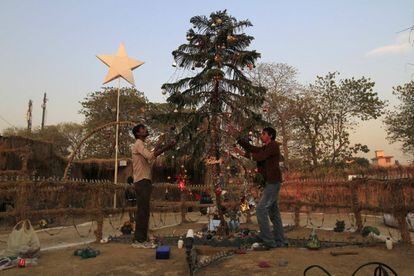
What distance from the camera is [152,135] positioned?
2750 centimetres

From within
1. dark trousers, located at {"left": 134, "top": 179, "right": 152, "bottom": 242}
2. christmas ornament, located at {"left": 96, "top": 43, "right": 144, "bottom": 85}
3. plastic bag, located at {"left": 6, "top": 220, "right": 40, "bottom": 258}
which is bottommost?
plastic bag, located at {"left": 6, "top": 220, "right": 40, "bottom": 258}

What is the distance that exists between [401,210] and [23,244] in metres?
5.88

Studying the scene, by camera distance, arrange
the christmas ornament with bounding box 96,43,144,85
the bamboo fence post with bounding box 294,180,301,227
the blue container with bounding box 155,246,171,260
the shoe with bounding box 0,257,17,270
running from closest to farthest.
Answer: the shoe with bounding box 0,257,17,270
the blue container with bounding box 155,246,171,260
the bamboo fence post with bounding box 294,180,301,227
the christmas ornament with bounding box 96,43,144,85

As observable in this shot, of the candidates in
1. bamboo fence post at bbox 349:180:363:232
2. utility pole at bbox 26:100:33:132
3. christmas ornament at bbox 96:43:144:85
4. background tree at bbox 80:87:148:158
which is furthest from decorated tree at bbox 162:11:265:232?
utility pole at bbox 26:100:33:132

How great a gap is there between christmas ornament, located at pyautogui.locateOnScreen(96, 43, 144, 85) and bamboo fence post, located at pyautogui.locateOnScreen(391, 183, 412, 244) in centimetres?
1026

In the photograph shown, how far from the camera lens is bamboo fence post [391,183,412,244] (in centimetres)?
578

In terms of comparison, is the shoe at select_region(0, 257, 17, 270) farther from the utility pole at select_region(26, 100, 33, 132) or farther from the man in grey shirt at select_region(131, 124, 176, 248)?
the utility pole at select_region(26, 100, 33, 132)

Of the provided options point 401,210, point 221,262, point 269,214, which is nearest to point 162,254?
point 221,262

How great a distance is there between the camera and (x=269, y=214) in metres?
5.58

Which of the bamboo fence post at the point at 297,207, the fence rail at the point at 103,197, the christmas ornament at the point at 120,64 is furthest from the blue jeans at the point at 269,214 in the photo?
the christmas ornament at the point at 120,64

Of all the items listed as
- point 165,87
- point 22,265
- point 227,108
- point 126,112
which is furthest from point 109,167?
point 22,265

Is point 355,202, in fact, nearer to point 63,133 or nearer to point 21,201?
point 21,201

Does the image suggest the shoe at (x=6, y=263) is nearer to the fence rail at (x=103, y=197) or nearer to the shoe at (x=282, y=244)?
the fence rail at (x=103, y=197)

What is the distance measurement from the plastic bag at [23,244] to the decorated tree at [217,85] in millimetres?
3094
